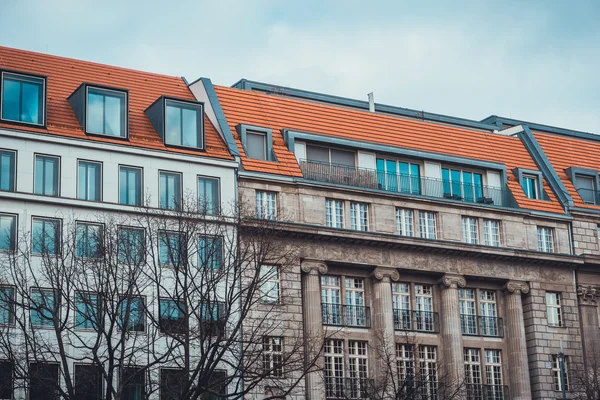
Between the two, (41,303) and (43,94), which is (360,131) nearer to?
(43,94)

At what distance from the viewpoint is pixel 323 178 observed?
6381 centimetres

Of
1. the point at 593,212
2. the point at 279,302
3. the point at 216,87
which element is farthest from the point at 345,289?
the point at 593,212

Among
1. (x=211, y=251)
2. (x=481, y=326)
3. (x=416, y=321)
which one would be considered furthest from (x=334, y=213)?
(x=211, y=251)

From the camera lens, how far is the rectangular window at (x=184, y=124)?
59312 mm

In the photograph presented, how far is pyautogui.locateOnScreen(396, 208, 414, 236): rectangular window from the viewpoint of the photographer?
214 feet

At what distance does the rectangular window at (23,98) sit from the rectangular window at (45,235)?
4.69m

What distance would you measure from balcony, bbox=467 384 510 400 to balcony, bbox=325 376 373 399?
21.4 ft

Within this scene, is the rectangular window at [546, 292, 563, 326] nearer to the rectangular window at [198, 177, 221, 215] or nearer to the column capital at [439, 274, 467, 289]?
the column capital at [439, 274, 467, 289]

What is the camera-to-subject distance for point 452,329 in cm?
6494

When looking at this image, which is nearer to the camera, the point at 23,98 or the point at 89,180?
the point at 23,98

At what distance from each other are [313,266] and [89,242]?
14305mm

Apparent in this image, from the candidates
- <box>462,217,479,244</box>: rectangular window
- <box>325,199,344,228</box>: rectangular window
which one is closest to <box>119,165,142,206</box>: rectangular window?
<box>325,199,344,228</box>: rectangular window

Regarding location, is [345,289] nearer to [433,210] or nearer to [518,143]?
[433,210]

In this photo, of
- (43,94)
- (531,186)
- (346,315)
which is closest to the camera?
(43,94)
